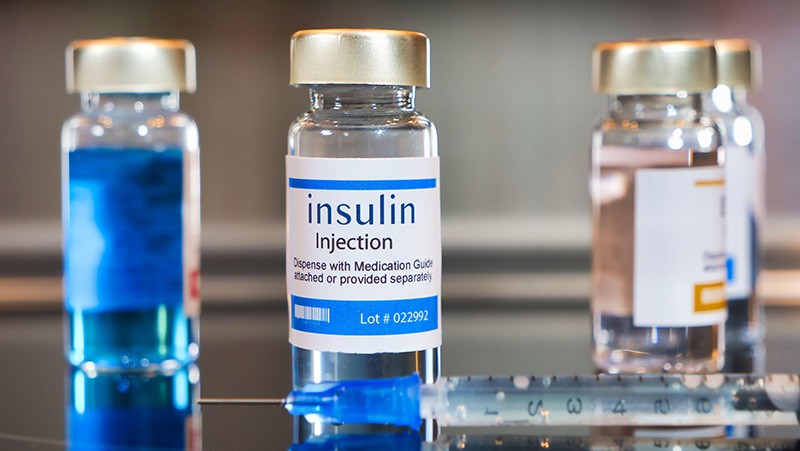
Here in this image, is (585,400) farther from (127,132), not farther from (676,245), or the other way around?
(127,132)

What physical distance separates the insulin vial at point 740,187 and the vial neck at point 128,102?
1.67ft

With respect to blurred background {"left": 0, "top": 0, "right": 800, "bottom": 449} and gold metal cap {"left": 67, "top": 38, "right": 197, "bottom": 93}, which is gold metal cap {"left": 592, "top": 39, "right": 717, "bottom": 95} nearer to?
gold metal cap {"left": 67, "top": 38, "right": 197, "bottom": 93}

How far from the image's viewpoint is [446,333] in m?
1.18

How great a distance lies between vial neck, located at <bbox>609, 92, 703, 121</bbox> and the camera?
93 cm

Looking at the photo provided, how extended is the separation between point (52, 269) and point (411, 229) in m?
0.75

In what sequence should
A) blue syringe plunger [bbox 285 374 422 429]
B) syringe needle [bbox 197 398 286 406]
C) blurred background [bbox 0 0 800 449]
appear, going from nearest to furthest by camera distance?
blue syringe plunger [bbox 285 374 422 429] → syringe needle [bbox 197 398 286 406] → blurred background [bbox 0 0 800 449]

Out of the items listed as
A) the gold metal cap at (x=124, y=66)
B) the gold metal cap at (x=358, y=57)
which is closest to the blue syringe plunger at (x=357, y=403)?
the gold metal cap at (x=358, y=57)

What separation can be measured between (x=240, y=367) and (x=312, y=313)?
0.83 feet

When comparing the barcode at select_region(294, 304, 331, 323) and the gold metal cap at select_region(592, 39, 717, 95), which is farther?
the gold metal cap at select_region(592, 39, 717, 95)

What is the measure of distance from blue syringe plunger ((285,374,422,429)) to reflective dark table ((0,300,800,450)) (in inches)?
0.9

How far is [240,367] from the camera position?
1.01 meters

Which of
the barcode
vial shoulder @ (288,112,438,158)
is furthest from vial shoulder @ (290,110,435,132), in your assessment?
the barcode

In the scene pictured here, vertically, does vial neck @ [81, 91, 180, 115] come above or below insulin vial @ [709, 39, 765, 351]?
above

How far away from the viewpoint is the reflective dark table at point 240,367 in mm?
776
